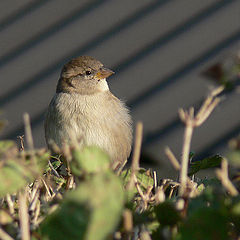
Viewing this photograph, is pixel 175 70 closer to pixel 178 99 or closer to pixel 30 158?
pixel 178 99

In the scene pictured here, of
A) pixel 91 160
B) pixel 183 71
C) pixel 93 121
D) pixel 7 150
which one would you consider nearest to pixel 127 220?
pixel 91 160

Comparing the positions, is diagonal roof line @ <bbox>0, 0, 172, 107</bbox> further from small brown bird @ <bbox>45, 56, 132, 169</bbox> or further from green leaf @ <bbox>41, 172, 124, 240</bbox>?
green leaf @ <bbox>41, 172, 124, 240</bbox>

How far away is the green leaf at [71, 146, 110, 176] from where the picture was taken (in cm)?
70

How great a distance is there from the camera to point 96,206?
61 centimetres

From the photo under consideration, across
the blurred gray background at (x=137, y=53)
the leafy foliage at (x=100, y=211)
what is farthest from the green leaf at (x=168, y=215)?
the blurred gray background at (x=137, y=53)

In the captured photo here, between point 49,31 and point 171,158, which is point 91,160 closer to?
point 171,158

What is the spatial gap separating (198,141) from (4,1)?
1.53 metres

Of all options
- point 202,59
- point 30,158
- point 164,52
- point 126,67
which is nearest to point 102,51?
point 126,67

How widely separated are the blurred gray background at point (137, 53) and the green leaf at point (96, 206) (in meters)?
2.57

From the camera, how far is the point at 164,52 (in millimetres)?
3332

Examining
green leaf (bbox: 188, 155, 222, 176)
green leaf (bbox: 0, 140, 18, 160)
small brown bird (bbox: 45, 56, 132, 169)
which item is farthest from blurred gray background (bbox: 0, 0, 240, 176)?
green leaf (bbox: 0, 140, 18, 160)

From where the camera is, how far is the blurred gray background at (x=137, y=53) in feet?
10.7

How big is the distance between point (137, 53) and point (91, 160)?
8.90 ft

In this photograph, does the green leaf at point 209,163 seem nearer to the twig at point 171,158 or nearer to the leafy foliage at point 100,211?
the leafy foliage at point 100,211
